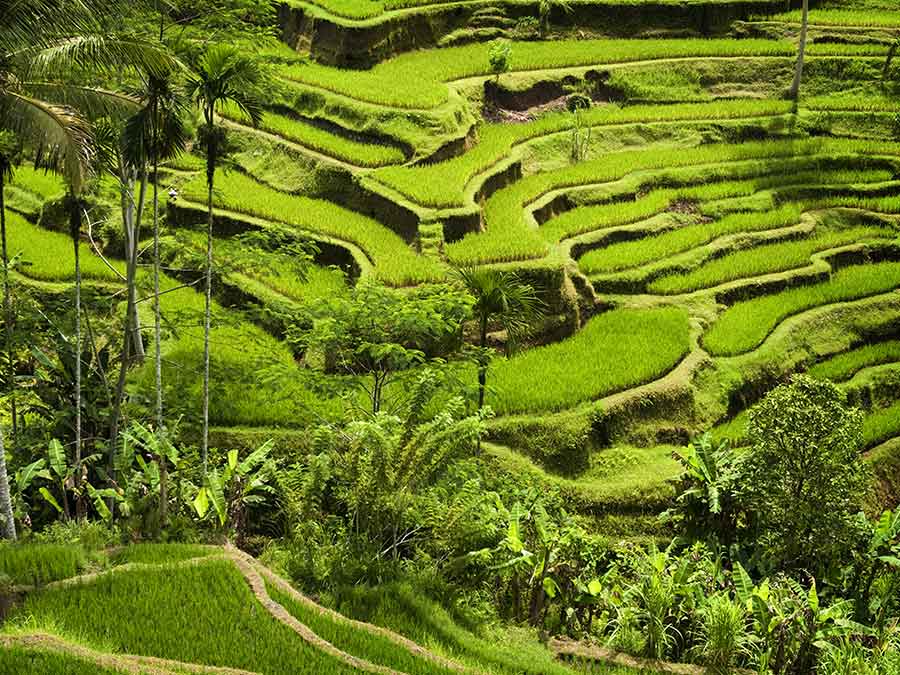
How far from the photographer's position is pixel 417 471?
33.2 ft

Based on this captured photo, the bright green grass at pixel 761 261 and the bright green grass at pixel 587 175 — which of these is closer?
the bright green grass at pixel 587 175

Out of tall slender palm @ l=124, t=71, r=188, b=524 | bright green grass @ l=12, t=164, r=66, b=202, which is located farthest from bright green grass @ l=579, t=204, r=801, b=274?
bright green grass @ l=12, t=164, r=66, b=202

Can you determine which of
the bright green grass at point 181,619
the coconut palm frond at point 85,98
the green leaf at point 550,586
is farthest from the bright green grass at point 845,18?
the bright green grass at point 181,619

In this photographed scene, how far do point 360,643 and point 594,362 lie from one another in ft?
24.2

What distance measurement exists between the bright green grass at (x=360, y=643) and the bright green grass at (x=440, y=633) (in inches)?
15.9

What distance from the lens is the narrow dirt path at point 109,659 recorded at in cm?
736

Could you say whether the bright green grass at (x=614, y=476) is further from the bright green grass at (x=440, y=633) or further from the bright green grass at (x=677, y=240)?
the bright green grass at (x=677, y=240)

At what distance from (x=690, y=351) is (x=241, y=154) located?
936 centimetres

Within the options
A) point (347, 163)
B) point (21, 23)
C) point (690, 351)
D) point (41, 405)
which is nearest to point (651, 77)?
point (347, 163)

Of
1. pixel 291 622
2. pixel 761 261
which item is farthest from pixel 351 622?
pixel 761 261

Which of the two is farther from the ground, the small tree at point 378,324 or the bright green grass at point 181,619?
the small tree at point 378,324

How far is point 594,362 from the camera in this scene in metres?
15.0

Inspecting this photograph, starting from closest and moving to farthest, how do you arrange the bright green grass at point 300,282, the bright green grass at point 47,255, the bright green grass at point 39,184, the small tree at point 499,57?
1. the bright green grass at point 300,282
2. the bright green grass at point 47,255
3. the bright green grass at point 39,184
4. the small tree at point 499,57

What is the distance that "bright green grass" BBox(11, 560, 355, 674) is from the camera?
25.9 ft
